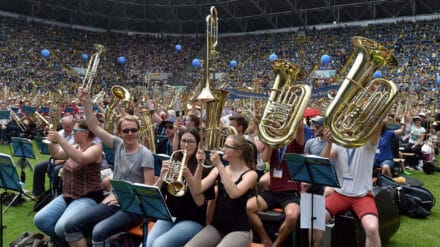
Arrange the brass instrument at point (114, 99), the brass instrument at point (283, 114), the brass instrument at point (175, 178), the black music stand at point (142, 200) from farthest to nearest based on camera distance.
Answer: the brass instrument at point (114, 99) → the brass instrument at point (283, 114) → the brass instrument at point (175, 178) → the black music stand at point (142, 200)

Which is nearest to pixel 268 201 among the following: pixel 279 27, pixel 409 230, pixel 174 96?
pixel 409 230

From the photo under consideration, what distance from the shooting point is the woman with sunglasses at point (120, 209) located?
4284mm

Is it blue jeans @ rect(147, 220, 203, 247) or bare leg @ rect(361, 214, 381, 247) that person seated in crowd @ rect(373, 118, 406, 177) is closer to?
bare leg @ rect(361, 214, 381, 247)

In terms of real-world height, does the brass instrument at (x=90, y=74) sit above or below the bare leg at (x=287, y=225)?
above

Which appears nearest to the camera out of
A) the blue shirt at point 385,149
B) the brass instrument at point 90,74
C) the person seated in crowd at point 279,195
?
the person seated in crowd at point 279,195

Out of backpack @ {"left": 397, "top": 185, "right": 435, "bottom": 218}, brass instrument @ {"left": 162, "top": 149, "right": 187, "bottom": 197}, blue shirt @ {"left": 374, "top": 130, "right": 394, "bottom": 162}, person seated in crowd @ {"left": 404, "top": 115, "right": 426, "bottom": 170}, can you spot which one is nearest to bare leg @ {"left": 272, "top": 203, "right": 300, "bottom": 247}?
brass instrument @ {"left": 162, "top": 149, "right": 187, "bottom": 197}

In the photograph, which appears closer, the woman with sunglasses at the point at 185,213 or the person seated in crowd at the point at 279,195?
the woman with sunglasses at the point at 185,213

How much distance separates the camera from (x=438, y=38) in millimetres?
27562

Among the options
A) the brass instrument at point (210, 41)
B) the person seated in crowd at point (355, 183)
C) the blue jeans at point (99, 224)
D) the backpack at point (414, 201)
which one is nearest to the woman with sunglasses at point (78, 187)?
the blue jeans at point (99, 224)

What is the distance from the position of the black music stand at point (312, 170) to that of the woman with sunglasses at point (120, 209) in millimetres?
1534

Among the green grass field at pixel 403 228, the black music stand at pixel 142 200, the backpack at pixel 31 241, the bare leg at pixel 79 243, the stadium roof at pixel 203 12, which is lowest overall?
the green grass field at pixel 403 228

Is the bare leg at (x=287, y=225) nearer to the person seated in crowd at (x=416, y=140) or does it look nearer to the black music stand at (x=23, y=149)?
the black music stand at (x=23, y=149)

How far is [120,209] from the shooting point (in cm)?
448

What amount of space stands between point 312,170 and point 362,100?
36.0 inches
